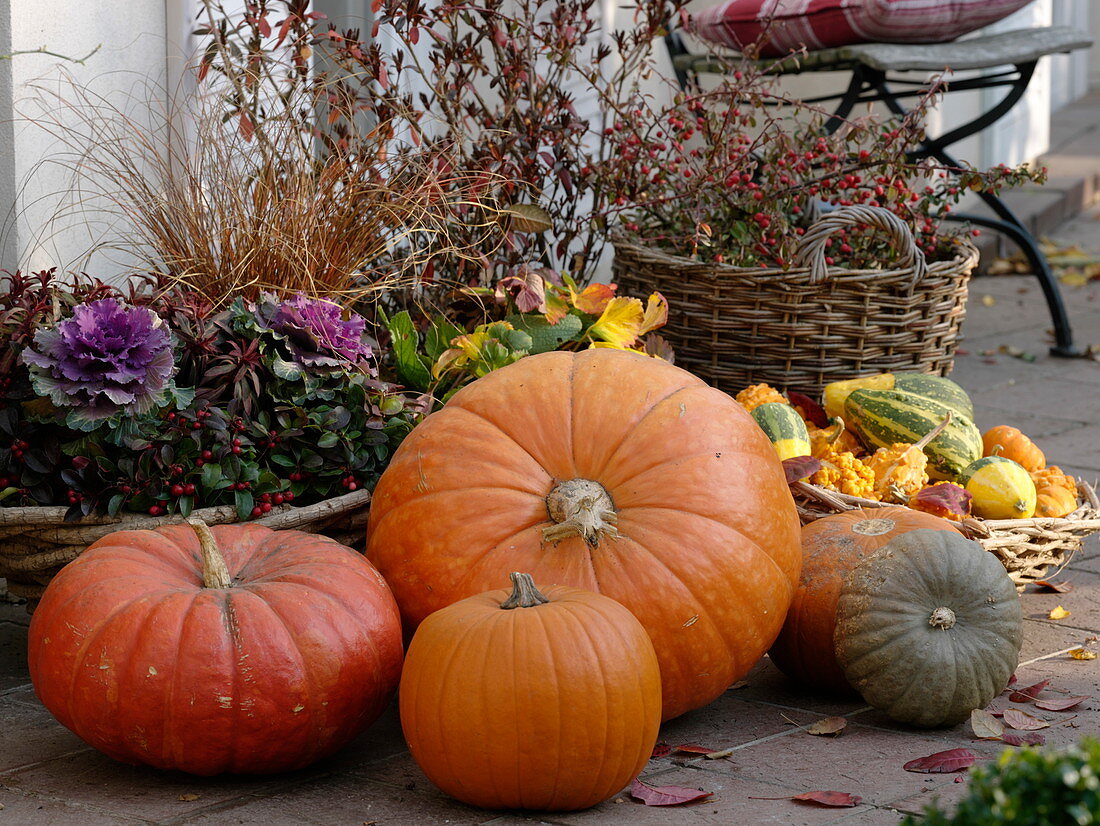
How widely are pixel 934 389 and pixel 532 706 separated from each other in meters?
1.77

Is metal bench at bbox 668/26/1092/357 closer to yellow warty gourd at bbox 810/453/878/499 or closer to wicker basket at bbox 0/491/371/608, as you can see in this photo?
yellow warty gourd at bbox 810/453/878/499

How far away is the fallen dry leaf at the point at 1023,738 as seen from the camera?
7.53 ft

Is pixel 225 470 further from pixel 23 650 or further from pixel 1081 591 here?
pixel 1081 591

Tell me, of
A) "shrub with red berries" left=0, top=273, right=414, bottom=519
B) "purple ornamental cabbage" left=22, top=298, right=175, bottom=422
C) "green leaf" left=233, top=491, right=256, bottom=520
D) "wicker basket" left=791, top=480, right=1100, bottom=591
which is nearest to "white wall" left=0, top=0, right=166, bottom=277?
"shrub with red berries" left=0, top=273, right=414, bottom=519

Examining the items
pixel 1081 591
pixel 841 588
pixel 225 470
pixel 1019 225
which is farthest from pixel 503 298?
pixel 1019 225

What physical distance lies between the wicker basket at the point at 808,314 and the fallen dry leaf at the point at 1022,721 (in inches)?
53.2

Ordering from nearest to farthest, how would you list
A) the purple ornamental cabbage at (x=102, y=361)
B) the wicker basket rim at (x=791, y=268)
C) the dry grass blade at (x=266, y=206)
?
the purple ornamental cabbage at (x=102, y=361), the dry grass blade at (x=266, y=206), the wicker basket rim at (x=791, y=268)

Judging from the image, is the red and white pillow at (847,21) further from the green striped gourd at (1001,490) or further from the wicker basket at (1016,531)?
the wicker basket at (1016,531)

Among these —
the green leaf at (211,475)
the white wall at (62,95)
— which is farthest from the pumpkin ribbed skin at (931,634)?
the white wall at (62,95)

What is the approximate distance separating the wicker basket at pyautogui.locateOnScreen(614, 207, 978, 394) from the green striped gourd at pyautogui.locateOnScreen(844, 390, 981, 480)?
0.31m

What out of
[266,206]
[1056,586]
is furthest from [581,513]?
[1056,586]

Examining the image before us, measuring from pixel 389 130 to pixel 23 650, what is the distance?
1536mm

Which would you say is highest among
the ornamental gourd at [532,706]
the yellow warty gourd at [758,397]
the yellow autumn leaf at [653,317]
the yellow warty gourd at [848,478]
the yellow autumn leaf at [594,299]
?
the yellow autumn leaf at [594,299]

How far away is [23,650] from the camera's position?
2893mm
